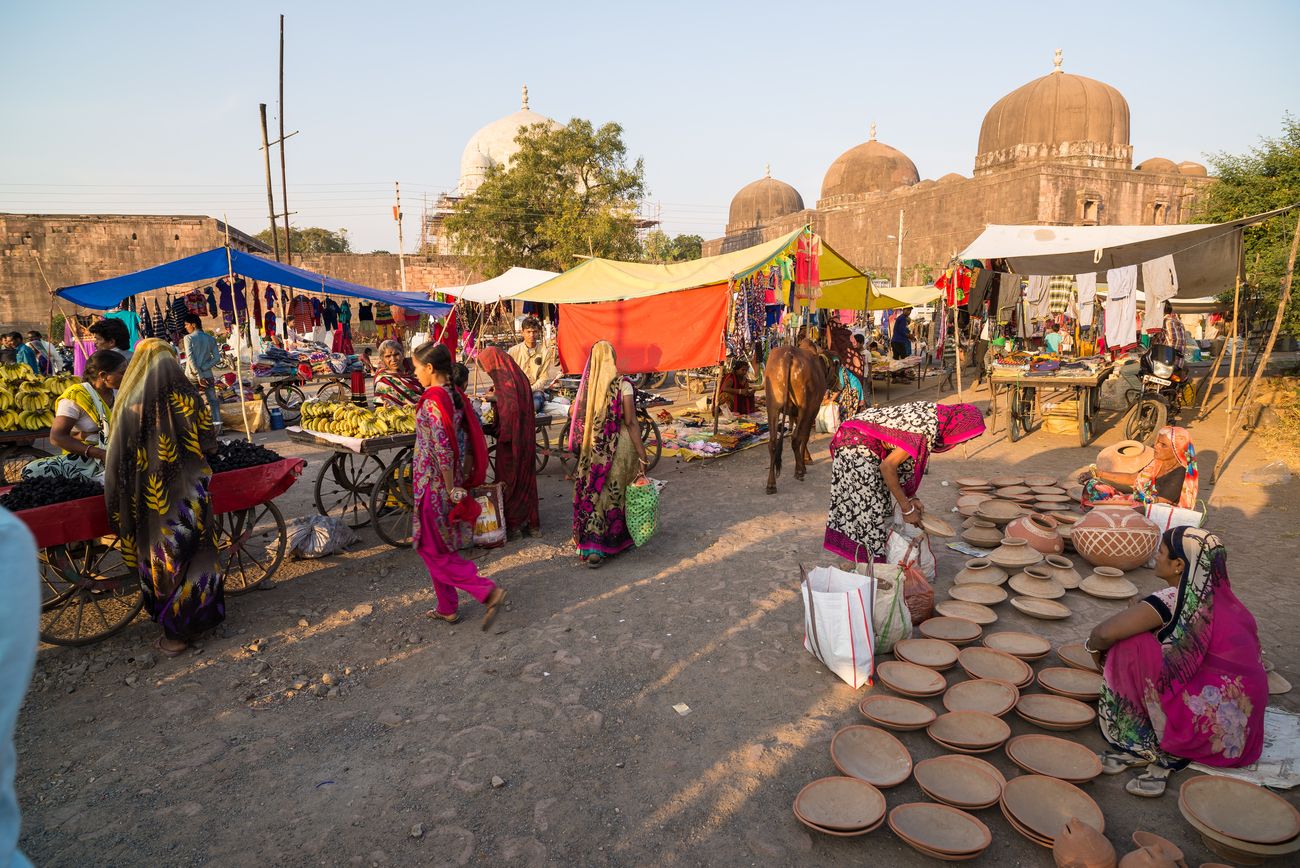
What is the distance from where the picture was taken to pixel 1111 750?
2.92 metres

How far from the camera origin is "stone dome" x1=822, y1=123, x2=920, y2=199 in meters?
36.3

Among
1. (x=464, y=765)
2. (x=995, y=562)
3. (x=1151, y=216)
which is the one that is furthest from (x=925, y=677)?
(x=1151, y=216)

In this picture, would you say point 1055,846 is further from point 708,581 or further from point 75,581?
point 75,581

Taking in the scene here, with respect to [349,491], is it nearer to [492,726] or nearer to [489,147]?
[492,726]

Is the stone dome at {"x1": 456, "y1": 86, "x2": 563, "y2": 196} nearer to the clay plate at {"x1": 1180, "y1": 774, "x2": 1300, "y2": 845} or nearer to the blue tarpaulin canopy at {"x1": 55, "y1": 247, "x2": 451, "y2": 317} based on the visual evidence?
the blue tarpaulin canopy at {"x1": 55, "y1": 247, "x2": 451, "y2": 317}

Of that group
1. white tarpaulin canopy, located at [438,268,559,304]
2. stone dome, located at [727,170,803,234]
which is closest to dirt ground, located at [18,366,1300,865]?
white tarpaulin canopy, located at [438,268,559,304]

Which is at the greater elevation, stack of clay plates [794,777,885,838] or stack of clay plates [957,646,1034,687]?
stack of clay plates [957,646,1034,687]

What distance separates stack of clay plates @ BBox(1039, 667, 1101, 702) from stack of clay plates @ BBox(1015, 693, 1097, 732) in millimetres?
37

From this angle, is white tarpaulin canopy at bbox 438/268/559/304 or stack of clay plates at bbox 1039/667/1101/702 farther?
white tarpaulin canopy at bbox 438/268/559/304

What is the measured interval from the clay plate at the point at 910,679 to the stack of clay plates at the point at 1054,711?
355 millimetres

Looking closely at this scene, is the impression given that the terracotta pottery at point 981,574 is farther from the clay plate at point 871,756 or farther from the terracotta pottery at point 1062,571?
the clay plate at point 871,756

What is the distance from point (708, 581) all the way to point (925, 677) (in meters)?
1.80

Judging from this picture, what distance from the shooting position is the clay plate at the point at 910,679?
10.8 ft

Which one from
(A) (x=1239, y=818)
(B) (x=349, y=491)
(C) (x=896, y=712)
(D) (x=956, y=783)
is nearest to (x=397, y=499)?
(B) (x=349, y=491)
